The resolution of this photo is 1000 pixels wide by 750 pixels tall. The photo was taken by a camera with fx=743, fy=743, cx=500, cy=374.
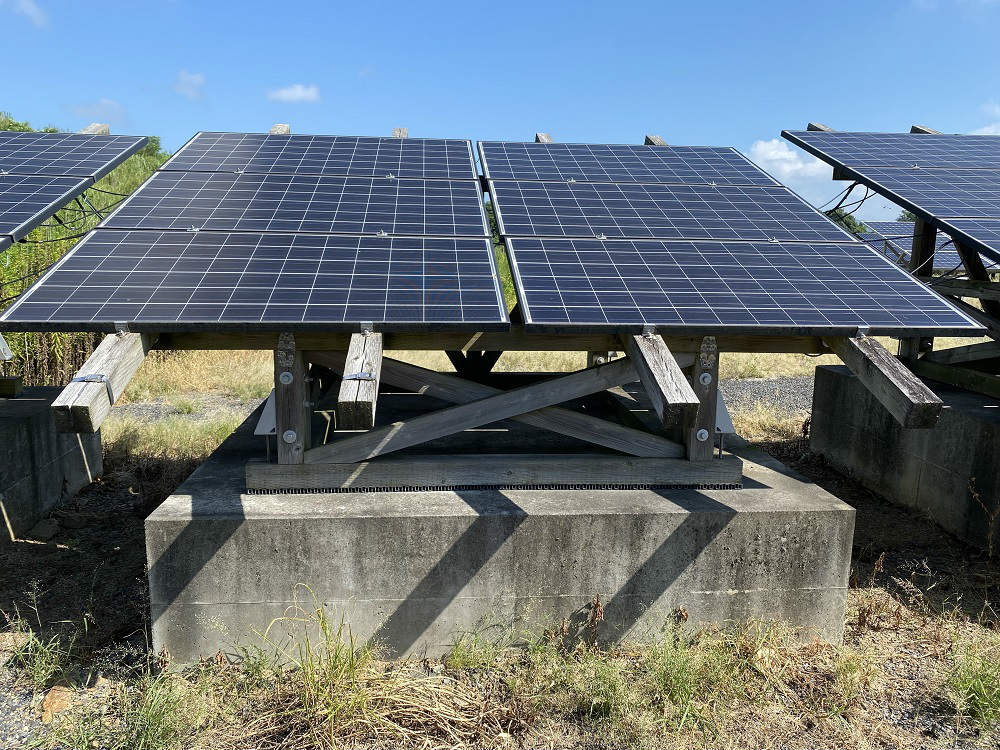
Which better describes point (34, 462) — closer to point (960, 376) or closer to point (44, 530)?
point (44, 530)

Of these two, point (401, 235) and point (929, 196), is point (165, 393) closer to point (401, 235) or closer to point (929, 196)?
point (401, 235)

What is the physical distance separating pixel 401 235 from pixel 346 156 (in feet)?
9.81

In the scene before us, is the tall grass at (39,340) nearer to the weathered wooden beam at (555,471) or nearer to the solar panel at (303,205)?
the solar panel at (303,205)

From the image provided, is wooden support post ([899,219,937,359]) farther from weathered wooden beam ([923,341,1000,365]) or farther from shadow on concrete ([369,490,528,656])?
shadow on concrete ([369,490,528,656])

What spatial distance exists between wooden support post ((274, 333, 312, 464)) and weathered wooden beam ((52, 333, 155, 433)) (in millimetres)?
921

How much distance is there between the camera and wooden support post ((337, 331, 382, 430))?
4.28 meters

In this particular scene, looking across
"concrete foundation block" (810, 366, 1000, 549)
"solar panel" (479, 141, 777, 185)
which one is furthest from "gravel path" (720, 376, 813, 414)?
"solar panel" (479, 141, 777, 185)

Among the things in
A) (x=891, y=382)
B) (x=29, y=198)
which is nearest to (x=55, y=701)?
(x=29, y=198)

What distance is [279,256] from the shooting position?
598 centimetres

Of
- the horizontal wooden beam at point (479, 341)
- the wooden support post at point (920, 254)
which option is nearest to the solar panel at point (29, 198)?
the horizontal wooden beam at point (479, 341)

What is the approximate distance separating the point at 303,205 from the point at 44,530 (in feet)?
14.2

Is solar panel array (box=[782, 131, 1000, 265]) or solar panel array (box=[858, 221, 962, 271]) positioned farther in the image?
solar panel array (box=[858, 221, 962, 271])

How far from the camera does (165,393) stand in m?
14.8

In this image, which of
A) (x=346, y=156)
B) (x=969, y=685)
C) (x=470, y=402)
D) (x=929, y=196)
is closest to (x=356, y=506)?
(x=470, y=402)
